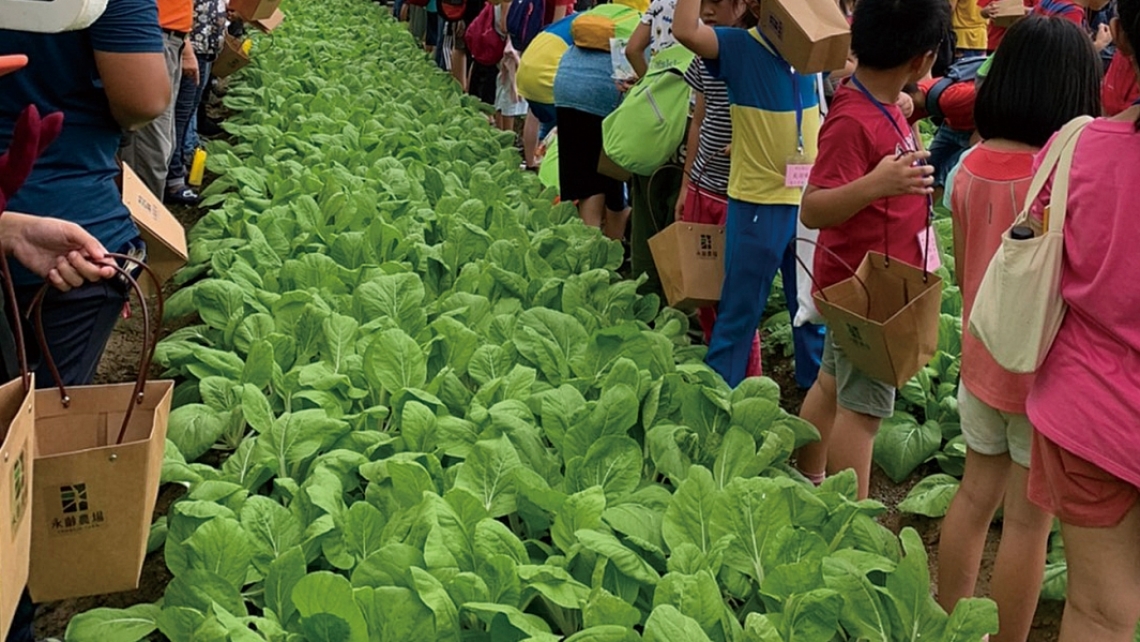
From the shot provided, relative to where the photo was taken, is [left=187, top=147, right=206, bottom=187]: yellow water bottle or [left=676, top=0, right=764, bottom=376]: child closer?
[left=676, top=0, right=764, bottom=376]: child

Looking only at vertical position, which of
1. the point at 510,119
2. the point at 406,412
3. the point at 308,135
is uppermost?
the point at 406,412

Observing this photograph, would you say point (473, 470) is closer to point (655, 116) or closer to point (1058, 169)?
point (1058, 169)

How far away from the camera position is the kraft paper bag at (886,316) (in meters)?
2.84

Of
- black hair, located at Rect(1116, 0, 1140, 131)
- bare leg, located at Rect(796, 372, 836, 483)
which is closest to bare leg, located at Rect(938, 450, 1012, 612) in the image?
bare leg, located at Rect(796, 372, 836, 483)

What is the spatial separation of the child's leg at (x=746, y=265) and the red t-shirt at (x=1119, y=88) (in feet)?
4.91

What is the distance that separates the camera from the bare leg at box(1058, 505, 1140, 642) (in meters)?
2.08

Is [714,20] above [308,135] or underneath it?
above

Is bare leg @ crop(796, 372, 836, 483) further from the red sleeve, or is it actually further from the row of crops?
the red sleeve

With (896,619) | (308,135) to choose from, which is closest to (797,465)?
(896,619)

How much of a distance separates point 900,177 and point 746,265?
3.06ft

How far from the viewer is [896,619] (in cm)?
246

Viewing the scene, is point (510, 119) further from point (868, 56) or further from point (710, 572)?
point (710, 572)

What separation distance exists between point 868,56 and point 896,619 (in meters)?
1.47

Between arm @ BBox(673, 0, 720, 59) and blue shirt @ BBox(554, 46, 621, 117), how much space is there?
1581 millimetres
